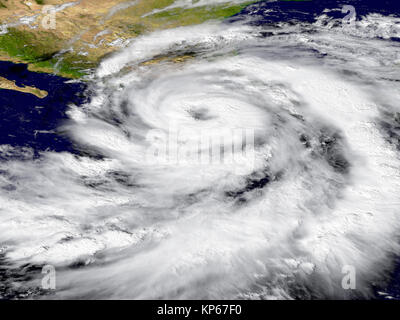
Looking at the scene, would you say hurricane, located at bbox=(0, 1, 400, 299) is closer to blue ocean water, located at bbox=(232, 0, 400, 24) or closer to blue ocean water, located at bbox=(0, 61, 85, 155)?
blue ocean water, located at bbox=(0, 61, 85, 155)

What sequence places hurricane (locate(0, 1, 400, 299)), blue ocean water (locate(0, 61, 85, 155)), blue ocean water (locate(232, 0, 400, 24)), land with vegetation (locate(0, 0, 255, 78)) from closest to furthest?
1. hurricane (locate(0, 1, 400, 299))
2. blue ocean water (locate(0, 61, 85, 155))
3. land with vegetation (locate(0, 0, 255, 78))
4. blue ocean water (locate(232, 0, 400, 24))

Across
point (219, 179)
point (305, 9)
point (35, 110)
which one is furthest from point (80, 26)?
point (305, 9)

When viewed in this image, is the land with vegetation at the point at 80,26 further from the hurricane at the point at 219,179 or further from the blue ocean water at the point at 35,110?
the hurricane at the point at 219,179

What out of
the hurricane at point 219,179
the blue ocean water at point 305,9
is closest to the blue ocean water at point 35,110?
the hurricane at point 219,179

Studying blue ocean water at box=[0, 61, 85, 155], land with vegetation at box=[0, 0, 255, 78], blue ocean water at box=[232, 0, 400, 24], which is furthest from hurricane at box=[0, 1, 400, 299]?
blue ocean water at box=[232, 0, 400, 24]

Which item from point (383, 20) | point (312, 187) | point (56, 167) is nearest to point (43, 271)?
point (56, 167)

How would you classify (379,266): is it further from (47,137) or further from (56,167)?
(47,137)
